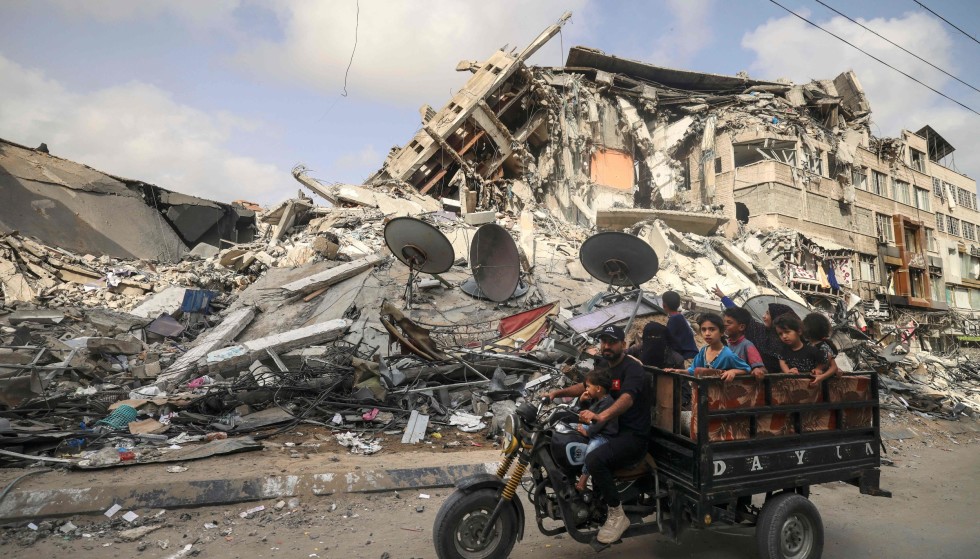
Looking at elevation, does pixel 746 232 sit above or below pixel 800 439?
above

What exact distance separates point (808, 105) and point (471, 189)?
22180mm

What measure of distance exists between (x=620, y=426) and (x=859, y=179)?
36.5 m

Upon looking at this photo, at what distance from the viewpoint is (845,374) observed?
149 inches

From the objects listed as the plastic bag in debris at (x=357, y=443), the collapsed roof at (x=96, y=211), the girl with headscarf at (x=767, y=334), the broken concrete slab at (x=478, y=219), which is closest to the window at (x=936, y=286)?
the broken concrete slab at (x=478, y=219)

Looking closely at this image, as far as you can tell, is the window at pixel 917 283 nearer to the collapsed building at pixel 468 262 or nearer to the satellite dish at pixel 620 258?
the collapsed building at pixel 468 262

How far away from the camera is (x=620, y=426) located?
10.9ft

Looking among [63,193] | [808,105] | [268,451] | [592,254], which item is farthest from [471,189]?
[808,105]

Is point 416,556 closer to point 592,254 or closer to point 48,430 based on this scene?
point 48,430

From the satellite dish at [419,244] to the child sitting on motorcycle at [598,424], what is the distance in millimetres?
5923

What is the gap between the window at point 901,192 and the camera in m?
34.4

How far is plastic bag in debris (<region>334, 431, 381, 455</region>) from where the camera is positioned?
19.3 feet

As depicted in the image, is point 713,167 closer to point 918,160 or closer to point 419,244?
point 918,160

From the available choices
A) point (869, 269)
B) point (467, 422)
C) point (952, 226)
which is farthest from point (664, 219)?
point (952, 226)

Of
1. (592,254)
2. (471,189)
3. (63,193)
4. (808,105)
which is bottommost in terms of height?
(592,254)
